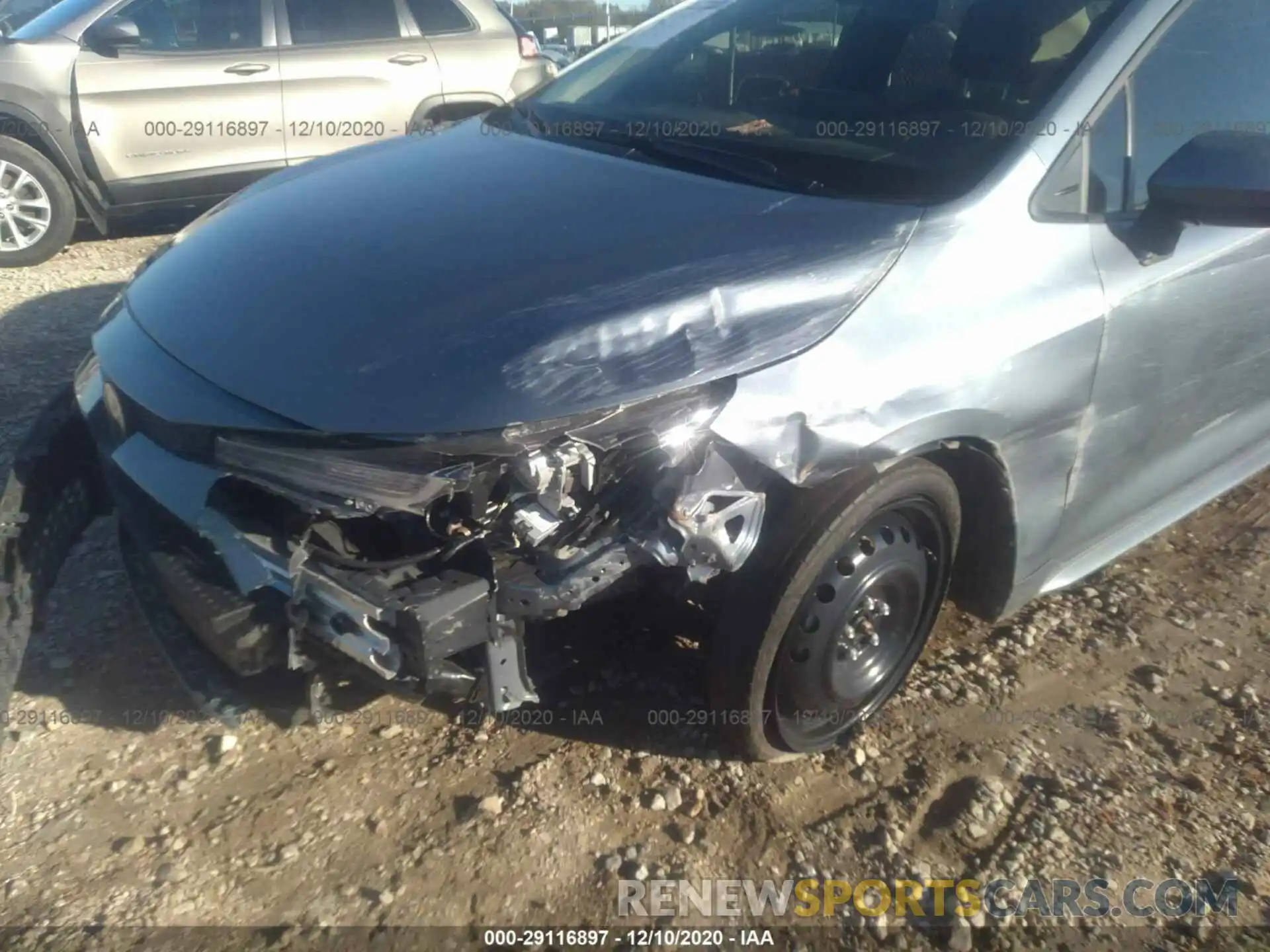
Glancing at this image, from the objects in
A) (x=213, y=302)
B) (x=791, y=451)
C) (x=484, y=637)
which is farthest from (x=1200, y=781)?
(x=213, y=302)

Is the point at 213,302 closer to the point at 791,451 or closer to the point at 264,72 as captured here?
the point at 791,451

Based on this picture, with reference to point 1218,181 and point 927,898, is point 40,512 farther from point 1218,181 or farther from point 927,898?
point 1218,181

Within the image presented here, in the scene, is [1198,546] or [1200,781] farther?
[1198,546]

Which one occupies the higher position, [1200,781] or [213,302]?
[213,302]

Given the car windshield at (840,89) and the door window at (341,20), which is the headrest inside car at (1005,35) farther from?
the door window at (341,20)

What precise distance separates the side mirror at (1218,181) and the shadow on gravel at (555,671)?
57.4 inches

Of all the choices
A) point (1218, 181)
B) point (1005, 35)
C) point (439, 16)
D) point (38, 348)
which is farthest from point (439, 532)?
point (439, 16)

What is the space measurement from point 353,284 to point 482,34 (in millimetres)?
5521

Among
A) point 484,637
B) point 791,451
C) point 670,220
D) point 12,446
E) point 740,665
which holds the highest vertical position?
point 670,220

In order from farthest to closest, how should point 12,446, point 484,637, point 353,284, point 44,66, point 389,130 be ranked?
point 389,130 < point 44,66 < point 12,446 < point 353,284 < point 484,637

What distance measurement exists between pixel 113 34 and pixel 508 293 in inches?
206

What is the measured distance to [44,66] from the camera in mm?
5832

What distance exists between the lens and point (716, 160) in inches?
101

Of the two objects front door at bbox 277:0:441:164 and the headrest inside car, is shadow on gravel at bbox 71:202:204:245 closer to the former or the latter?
front door at bbox 277:0:441:164
